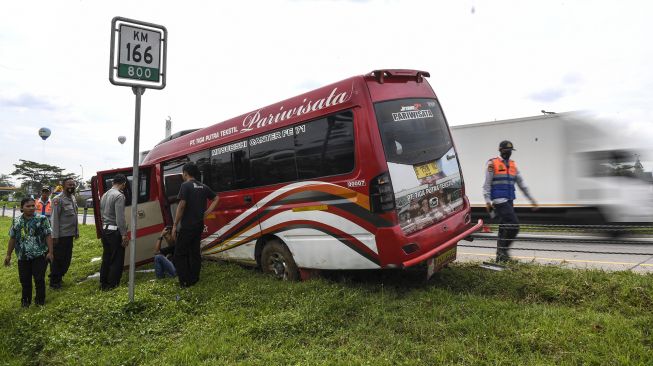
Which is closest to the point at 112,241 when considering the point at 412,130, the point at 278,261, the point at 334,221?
the point at 278,261

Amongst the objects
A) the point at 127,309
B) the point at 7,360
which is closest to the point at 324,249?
the point at 127,309

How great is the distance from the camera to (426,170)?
194 inches

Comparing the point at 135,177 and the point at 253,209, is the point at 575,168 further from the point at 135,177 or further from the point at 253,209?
the point at 135,177

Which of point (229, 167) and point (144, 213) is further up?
point (229, 167)

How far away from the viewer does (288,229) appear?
551cm

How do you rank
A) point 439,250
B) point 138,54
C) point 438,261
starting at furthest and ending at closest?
point 138,54
point 438,261
point 439,250

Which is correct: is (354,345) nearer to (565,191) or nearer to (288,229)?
(288,229)

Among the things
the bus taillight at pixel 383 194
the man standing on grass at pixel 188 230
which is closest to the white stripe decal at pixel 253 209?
the bus taillight at pixel 383 194

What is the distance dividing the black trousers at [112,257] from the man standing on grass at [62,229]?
1.20 meters

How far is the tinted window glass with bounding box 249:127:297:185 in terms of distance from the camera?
552 cm

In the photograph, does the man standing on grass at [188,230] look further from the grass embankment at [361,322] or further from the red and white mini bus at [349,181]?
the red and white mini bus at [349,181]

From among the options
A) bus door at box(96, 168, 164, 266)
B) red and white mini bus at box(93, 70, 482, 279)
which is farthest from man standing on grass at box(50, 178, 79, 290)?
red and white mini bus at box(93, 70, 482, 279)

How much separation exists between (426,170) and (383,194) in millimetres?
809

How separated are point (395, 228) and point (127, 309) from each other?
3.21 meters
